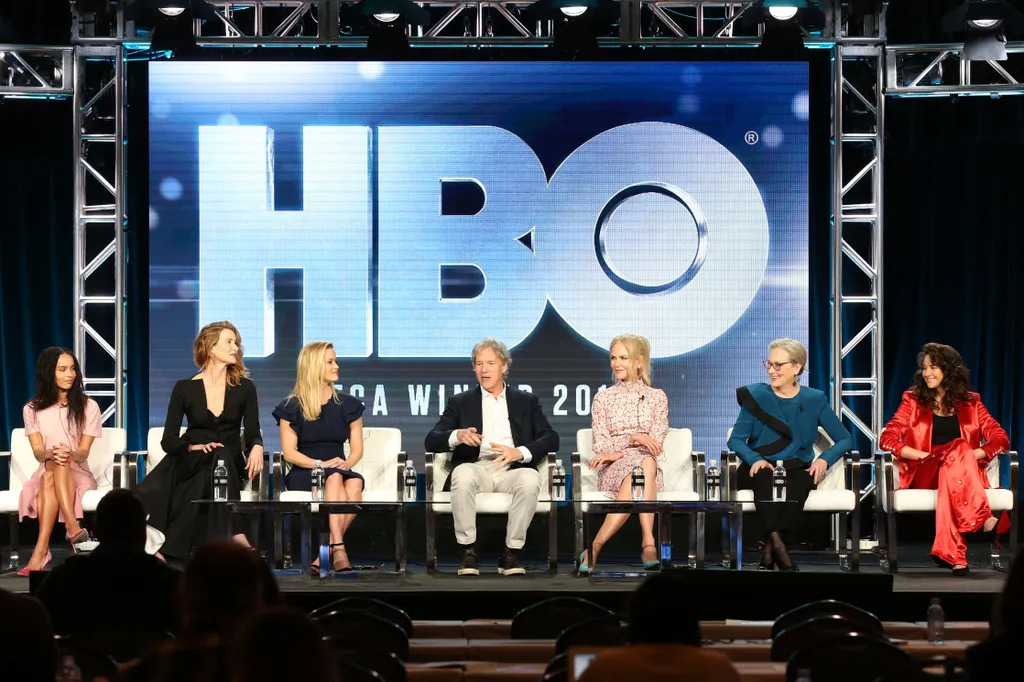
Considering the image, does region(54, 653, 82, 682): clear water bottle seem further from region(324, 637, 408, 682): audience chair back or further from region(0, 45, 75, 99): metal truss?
region(0, 45, 75, 99): metal truss

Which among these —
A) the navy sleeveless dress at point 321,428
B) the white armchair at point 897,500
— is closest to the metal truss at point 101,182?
the navy sleeveless dress at point 321,428

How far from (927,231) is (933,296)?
386 mm

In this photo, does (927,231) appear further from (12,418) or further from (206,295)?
(12,418)

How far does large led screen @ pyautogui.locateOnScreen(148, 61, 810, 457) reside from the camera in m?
7.69

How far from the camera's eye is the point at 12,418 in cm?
812

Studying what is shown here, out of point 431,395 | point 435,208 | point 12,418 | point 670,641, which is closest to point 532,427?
point 431,395

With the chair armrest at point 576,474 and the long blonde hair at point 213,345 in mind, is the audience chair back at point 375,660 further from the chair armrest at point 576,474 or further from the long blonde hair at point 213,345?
the long blonde hair at point 213,345

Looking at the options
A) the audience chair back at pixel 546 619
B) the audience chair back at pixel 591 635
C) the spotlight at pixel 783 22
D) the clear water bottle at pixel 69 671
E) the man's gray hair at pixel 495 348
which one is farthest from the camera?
the spotlight at pixel 783 22

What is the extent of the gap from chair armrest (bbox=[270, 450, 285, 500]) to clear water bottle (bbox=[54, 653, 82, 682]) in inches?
148

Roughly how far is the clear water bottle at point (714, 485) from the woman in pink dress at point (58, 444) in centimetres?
303

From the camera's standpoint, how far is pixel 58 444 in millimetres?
6703

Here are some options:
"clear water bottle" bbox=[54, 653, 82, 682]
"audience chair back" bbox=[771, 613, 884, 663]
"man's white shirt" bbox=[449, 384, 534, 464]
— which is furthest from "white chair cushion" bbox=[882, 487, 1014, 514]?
"clear water bottle" bbox=[54, 653, 82, 682]

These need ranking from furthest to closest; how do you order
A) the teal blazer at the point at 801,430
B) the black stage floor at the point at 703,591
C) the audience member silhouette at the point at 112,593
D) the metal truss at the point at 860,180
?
the metal truss at the point at 860,180 → the teal blazer at the point at 801,430 → the black stage floor at the point at 703,591 → the audience member silhouette at the point at 112,593

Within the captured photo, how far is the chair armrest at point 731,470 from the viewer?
666 cm
